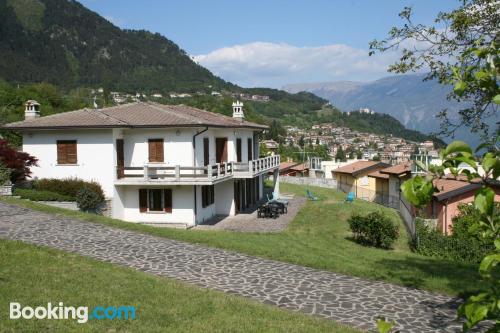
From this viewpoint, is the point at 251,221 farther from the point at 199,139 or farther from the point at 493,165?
the point at 493,165

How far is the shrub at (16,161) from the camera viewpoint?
24.0 metres

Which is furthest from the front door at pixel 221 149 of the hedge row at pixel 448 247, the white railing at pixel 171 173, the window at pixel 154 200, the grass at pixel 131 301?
the grass at pixel 131 301

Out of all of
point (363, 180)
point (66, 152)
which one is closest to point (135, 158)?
point (66, 152)

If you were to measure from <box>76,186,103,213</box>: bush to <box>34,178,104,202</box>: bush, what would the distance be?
1.02 feet

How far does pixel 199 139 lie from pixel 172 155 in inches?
67.6

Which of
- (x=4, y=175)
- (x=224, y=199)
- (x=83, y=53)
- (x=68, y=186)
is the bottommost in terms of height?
(x=224, y=199)

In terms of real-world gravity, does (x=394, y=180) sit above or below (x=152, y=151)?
below

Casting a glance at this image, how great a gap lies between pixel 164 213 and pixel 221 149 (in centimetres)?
593

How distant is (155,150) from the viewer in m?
25.6

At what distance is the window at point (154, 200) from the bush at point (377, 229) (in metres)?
9.45

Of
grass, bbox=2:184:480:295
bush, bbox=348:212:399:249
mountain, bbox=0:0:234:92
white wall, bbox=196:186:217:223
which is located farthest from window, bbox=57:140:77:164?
mountain, bbox=0:0:234:92

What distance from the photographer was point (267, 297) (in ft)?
34.8

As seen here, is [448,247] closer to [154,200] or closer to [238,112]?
[154,200]

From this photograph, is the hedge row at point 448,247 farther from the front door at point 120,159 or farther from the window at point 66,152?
the window at point 66,152
